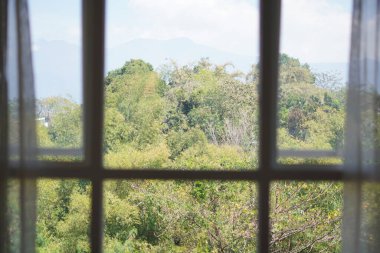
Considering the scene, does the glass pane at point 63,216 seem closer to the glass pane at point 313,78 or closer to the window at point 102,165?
the window at point 102,165

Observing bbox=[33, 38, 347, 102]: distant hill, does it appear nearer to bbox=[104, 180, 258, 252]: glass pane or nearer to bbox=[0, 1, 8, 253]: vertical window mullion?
bbox=[0, 1, 8, 253]: vertical window mullion

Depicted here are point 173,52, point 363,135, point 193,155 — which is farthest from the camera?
point 193,155

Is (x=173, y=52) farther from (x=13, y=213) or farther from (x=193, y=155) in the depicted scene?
(x=13, y=213)

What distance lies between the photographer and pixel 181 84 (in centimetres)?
281

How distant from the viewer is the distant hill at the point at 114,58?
100.0 inches

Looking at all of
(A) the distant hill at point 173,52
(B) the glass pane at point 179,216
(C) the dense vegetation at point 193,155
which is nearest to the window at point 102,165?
Answer: (C) the dense vegetation at point 193,155

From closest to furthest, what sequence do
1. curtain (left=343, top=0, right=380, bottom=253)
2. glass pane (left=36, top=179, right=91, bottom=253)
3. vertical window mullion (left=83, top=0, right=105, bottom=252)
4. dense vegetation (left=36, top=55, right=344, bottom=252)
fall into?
curtain (left=343, top=0, right=380, bottom=253) → vertical window mullion (left=83, top=0, right=105, bottom=252) → dense vegetation (left=36, top=55, right=344, bottom=252) → glass pane (left=36, top=179, right=91, bottom=253)

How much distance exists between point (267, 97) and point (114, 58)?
0.79 m

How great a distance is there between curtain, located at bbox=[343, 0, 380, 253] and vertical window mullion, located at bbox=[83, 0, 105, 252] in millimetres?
1127

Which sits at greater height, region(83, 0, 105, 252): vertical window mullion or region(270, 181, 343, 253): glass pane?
region(83, 0, 105, 252): vertical window mullion

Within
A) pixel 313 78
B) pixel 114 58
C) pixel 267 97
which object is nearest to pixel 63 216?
pixel 114 58

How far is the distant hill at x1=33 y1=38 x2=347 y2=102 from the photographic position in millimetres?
2539

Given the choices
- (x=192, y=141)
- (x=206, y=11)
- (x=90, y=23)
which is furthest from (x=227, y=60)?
(x=90, y=23)

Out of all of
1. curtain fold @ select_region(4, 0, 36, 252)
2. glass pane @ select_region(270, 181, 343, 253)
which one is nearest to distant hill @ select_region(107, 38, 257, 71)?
curtain fold @ select_region(4, 0, 36, 252)
